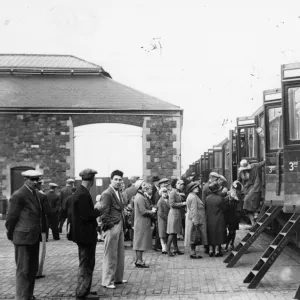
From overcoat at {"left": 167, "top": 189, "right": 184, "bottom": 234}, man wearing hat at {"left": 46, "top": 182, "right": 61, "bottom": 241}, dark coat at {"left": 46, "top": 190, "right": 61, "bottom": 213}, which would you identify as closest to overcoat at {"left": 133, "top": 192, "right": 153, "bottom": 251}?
overcoat at {"left": 167, "top": 189, "right": 184, "bottom": 234}

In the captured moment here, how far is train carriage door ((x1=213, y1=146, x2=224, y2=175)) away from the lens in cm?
2627

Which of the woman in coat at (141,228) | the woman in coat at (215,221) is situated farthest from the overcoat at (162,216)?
the woman in coat at (141,228)

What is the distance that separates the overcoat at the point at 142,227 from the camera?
430 inches

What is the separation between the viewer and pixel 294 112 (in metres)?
10.1

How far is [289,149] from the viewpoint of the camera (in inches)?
392

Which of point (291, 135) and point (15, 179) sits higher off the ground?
point (291, 135)

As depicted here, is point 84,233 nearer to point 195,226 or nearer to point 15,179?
point 195,226

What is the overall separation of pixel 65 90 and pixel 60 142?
3.56 meters

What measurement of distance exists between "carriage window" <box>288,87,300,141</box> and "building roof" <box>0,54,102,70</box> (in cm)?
2344

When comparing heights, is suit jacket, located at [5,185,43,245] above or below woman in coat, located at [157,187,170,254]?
above

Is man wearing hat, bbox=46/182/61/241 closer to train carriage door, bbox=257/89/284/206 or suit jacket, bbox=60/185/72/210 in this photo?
suit jacket, bbox=60/185/72/210

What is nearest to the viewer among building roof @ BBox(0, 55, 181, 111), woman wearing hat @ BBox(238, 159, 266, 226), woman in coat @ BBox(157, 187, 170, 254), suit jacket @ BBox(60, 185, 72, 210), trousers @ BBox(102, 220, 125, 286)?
trousers @ BBox(102, 220, 125, 286)

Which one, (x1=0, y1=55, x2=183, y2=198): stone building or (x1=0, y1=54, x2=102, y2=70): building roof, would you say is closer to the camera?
(x1=0, y1=55, x2=183, y2=198): stone building

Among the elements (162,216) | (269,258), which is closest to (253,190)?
(162,216)
